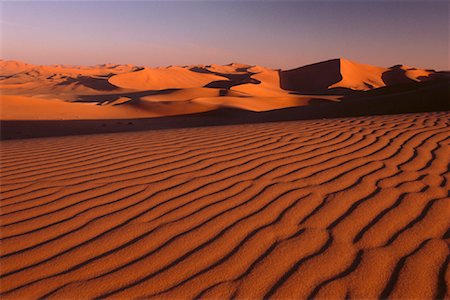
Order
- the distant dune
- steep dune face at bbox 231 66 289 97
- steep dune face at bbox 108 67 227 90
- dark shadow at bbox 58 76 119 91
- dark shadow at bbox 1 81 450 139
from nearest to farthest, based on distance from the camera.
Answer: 1. dark shadow at bbox 1 81 450 139
2. the distant dune
3. steep dune face at bbox 231 66 289 97
4. dark shadow at bbox 58 76 119 91
5. steep dune face at bbox 108 67 227 90

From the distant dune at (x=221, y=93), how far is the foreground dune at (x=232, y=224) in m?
6.26

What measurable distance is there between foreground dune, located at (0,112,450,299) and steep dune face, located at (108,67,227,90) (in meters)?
33.8

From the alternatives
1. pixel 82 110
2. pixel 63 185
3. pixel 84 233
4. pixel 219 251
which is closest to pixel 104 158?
pixel 63 185

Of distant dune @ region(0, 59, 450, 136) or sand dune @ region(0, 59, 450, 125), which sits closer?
distant dune @ region(0, 59, 450, 136)

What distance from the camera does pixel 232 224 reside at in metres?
2.24

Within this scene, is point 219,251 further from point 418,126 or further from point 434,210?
point 418,126

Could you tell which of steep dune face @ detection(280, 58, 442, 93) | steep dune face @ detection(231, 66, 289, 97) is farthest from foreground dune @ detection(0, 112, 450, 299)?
steep dune face @ detection(280, 58, 442, 93)

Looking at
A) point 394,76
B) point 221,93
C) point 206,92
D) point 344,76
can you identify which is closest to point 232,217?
point 221,93

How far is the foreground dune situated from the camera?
1701mm

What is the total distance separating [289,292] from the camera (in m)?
1.64

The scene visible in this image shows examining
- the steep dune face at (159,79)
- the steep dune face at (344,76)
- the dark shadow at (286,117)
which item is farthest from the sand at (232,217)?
the steep dune face at (159,79)

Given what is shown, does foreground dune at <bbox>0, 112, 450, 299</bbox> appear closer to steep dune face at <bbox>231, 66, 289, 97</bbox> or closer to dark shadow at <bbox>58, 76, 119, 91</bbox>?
steep dune face at <bbox>231, 66, 289, 97</bbox>

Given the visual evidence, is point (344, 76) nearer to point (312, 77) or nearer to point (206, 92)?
point (312, 77)

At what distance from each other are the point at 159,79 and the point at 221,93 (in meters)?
19.1
